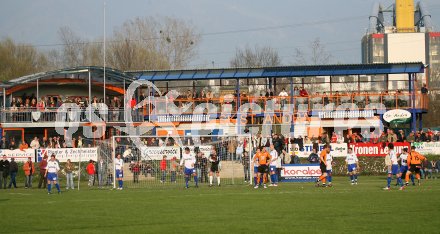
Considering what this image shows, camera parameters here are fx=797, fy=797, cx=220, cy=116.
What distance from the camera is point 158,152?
42.5 metres

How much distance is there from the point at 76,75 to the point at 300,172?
22.1 metres

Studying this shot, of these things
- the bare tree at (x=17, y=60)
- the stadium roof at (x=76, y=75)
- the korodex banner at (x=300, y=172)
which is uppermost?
the bare tree at (x=17, y=60)

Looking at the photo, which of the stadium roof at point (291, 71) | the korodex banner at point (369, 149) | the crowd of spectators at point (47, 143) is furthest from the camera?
the stadium roof at point (291, 71)

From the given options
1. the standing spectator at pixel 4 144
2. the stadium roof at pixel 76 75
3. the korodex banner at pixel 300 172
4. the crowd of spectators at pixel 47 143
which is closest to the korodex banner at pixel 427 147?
the korodex banner at pixel 300 172

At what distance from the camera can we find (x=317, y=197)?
26.9 meters

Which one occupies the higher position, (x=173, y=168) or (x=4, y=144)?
(x=4, y=144)

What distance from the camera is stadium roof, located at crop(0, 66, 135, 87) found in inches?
1989

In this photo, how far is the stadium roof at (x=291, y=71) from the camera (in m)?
53.4

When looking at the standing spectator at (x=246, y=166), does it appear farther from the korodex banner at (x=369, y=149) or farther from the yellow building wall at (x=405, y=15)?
the yellow building wall at (x=405, y=15)

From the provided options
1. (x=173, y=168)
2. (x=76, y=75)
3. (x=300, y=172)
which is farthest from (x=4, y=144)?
(x=300, y=172)

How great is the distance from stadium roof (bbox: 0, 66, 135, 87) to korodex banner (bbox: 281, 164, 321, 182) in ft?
52.9

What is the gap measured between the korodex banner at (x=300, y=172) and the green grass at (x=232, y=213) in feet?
33.6

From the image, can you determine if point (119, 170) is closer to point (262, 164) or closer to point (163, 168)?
point (163, 168)

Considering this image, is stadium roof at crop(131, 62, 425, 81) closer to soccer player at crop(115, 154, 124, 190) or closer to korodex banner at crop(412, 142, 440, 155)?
korodex banner at crop(412, 142, 440, 155)
